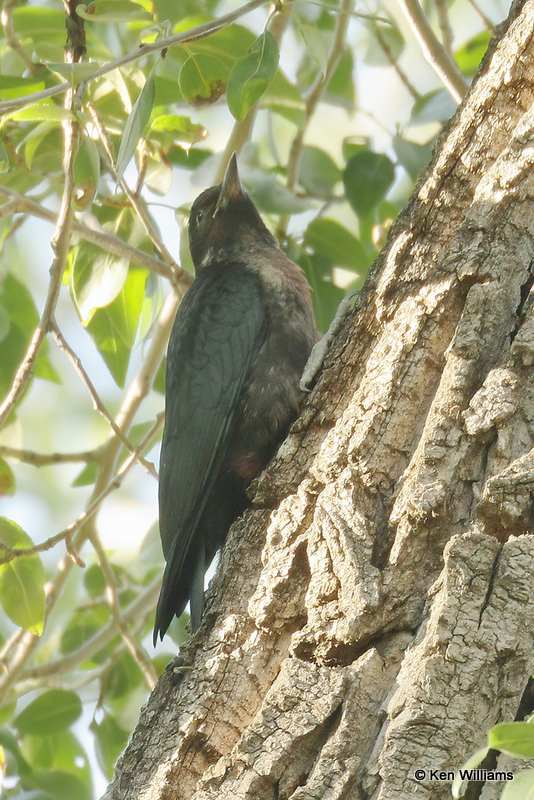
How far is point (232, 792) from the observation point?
1.33 meters

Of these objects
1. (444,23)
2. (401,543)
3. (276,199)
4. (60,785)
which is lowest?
(401,543)

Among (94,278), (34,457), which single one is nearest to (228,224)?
(94,278)

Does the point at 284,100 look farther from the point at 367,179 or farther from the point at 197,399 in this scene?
the point at 197,399

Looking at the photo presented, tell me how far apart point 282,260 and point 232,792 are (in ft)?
6.80

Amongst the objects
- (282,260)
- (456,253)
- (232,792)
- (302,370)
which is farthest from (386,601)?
(282,260)

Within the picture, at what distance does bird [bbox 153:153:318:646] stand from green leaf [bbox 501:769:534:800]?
1.32m

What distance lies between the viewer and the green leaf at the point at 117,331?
287cm

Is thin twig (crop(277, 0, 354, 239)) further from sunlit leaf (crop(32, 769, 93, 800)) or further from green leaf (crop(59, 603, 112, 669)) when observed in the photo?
sunlit leaf (crop(32, 769, 93, 800))

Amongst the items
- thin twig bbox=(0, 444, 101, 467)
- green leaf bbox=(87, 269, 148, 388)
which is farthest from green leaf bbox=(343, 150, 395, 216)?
thin twig bbox=(0, 444, 101, 467)

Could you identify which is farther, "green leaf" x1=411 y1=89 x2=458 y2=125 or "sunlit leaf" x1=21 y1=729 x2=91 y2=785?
"sunlit leaf" x1=21 y1=729 x2=91 y2=785

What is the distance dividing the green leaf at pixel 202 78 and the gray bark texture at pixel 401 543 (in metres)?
0.96

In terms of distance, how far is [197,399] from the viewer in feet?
8.58

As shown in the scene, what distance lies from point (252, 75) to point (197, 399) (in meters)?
1.03

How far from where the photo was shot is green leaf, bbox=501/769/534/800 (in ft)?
2.95
